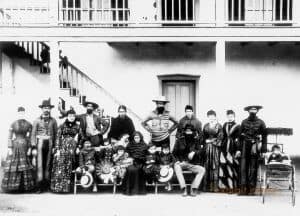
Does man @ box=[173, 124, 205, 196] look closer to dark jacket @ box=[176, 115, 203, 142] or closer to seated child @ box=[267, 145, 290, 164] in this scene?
dark jacket @ box=[176, 115, 203, 142]

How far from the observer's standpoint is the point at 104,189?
489 inches

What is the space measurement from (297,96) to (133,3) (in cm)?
526

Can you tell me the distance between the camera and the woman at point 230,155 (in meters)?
12.0

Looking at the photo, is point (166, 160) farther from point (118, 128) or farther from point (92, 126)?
point (92, 126)

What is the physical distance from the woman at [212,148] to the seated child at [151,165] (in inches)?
41.2

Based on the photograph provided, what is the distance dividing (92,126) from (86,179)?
1.20 m

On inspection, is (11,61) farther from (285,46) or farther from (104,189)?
(285,46)

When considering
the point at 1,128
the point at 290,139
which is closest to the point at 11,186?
the point at 1,128

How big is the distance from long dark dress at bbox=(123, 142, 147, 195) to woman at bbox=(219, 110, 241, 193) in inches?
64.0

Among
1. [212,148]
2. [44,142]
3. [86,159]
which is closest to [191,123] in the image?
[212,148]

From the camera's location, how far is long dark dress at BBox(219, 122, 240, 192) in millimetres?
11984

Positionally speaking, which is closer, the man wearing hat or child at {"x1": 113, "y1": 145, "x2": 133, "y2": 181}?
child at {"x1": 113, "y1": 145, "x2": 133, "y2": 181}

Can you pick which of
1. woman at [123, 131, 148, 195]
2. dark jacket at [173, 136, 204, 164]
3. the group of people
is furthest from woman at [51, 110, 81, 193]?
dark jacket at [173, 136, 204, 164]

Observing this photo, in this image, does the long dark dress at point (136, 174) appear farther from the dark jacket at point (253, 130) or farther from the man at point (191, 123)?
the dark jacket at point (253, 130)
